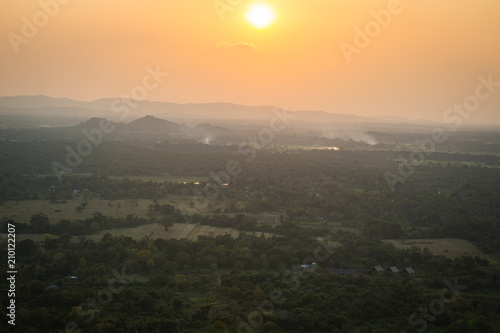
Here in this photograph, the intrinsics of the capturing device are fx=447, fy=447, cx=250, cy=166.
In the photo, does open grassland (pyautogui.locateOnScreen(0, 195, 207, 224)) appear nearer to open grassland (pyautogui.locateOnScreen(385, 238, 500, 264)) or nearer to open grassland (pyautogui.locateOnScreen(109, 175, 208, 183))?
open grassland (pyautogui.locateOnScreen(109, 175, 208, 183))

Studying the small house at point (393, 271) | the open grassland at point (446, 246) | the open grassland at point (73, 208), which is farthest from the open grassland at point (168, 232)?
the open grassland at point (446, 246)

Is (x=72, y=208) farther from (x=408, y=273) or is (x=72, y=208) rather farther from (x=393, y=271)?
(x=408, y=273)

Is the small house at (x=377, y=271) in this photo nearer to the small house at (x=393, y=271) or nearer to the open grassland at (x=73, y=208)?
the small house at (x=393, y=271)

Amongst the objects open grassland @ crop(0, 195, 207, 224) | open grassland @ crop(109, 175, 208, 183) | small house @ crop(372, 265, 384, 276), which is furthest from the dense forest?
open grassland @ crop(109, 175, 208, 183)

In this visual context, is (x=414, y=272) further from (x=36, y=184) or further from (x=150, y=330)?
(x=36, y=184)

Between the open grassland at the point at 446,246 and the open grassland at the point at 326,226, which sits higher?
the open grassland at the point at 446,246

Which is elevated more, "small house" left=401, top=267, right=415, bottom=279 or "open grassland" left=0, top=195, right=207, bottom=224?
"small house" left=401, top=267, right=415, bottom=279

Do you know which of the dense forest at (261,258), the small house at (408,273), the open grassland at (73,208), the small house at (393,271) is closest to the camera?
the dense forest at (261,258)
